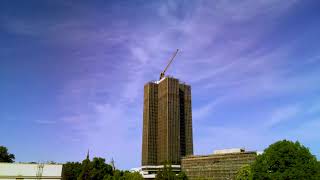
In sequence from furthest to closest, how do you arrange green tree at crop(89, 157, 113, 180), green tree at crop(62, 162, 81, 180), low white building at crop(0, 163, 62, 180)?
green tree at crop(62, 162, 81, 180), green tree at crop(89, 157, 113, 180), low white building at crop(0, 163, 62, 180)

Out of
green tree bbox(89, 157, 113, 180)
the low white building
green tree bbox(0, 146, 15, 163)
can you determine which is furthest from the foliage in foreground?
green tree bbox(0, 146, 15, 163)

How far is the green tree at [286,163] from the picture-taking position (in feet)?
178

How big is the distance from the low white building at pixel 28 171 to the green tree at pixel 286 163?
51.6 meters

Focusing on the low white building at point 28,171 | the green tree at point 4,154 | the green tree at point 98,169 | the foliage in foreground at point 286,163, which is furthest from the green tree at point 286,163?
the green tree at point 4,154

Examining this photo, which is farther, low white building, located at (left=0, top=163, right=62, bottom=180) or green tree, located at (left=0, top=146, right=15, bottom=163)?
green tree, located at (left=0, top=146, right=15, bottom=163)

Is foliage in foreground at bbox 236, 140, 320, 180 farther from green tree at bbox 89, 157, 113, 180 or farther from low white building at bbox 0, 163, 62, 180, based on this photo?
green tree at bbox 89, 157, 113, 180

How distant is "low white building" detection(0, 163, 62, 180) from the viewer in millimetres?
81500

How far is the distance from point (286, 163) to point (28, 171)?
62.8m

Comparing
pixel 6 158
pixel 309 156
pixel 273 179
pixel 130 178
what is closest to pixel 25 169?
pixel 130 178

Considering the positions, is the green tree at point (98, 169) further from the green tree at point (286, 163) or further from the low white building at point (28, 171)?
the green tree at point (286, 163)

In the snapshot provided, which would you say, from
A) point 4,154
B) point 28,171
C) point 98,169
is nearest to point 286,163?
point 28,171

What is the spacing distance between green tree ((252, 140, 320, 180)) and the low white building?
51.6 metres

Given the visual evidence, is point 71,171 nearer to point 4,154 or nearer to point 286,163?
point 4,154

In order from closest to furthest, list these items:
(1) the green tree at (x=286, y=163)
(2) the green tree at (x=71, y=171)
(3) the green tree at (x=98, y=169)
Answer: (1) the green tree at (x=286, y=163) < (3) the green tree at (x=98, y=169) < (2) the green tree at (x=71, y=171)
